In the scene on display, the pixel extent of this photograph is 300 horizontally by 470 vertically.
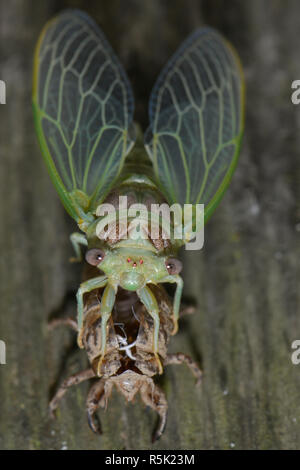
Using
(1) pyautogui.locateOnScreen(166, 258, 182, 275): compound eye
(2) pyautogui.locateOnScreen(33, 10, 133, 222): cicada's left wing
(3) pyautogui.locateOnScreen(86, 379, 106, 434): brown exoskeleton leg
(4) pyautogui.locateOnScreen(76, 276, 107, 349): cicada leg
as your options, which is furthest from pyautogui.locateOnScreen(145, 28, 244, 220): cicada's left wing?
(3) pyautogui.locateOnScreen(86, 379, 106, 434): brown exoskeleton leg

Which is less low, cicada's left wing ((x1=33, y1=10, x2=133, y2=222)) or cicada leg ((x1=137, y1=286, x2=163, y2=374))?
cicada's left wing ((x1=33, y1=10, x2=133, y2=222))

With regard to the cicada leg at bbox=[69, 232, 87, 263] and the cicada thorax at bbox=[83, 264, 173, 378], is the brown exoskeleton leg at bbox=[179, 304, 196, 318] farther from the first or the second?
the cicada leg at bbox=[69, 232, 87, 263]

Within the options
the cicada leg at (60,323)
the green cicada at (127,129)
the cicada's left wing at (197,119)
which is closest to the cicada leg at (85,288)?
the green cicada at (127,129)

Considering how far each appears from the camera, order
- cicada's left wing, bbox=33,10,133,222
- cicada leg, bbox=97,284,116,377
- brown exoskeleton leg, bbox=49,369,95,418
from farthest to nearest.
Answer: cicada's left wing, bbox=33,10,133,222 < brown exoskeleton leg, bbox=49,369,95,418 < cicada leg, bbox=97,284,116,377

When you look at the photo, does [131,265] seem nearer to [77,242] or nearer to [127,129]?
[77,242]

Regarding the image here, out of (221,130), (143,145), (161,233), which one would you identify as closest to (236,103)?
(221,130)

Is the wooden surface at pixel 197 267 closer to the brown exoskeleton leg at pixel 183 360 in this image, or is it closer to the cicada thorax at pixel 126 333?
the brown exoskeleton leg at pixel 183 360

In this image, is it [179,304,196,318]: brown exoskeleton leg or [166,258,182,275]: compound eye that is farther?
[179,304,196,318]: brown exoskeleton leg
